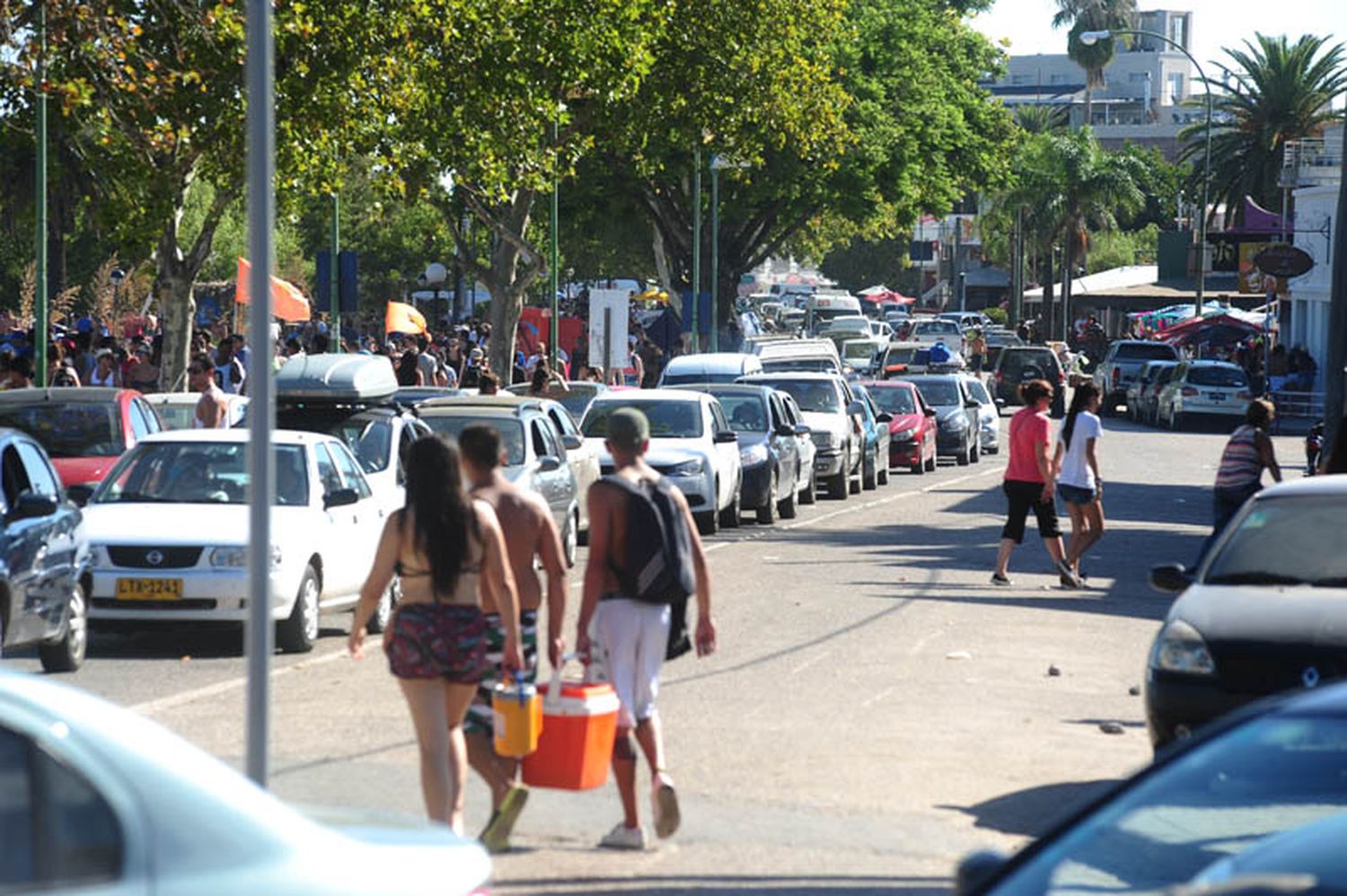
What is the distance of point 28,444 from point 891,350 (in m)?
44.6

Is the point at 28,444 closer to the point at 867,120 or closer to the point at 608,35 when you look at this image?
the point at 608,35

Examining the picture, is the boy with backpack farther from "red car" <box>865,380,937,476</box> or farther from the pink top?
"red car" <box>865,380,937,476</box>

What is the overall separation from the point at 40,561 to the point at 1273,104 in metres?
71.7

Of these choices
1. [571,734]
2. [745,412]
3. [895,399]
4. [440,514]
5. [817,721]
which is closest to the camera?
[440,514]

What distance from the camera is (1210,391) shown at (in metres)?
55.4

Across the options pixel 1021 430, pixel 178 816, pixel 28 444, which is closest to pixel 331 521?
pixel 28 444

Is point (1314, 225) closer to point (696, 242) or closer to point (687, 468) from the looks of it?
point (696, 242)

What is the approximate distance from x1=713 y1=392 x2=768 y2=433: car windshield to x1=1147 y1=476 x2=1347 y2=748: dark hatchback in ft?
57.2

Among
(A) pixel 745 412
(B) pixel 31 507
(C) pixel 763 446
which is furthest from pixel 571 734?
(A) pixel 745 412

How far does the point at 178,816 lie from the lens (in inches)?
163

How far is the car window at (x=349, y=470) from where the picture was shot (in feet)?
57.6

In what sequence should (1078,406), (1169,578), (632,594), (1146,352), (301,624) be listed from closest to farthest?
(632,594)
(1169,578)
(301,624)
(1078,406)
(1146,352)

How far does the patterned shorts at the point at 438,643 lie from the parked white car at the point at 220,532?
6.98m

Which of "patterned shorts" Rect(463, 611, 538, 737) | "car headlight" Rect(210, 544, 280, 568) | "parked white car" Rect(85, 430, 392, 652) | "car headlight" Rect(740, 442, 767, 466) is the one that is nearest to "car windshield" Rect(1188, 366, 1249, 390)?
"car headlight" Rect(740, 442, 767, 466)
